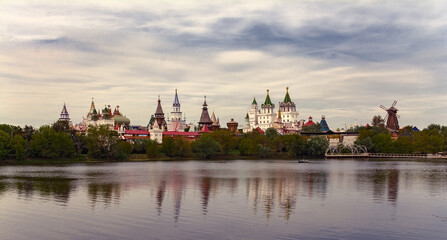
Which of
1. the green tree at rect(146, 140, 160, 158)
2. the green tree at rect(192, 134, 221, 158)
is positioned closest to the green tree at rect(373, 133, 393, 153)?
the green tree at rect(192, 134, 221, 158)

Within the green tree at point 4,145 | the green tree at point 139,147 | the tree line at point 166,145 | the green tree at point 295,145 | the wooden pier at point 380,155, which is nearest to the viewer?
the green tree at point 4,145

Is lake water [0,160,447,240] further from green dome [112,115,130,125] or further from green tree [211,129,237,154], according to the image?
green dome [112,115,130,125]

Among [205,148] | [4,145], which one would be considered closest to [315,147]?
[205,148]

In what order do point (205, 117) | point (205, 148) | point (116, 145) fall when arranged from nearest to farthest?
point (116, 145)
point (205, 148)
point (205, 117)

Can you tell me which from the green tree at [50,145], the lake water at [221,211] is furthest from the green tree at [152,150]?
the lake water at [221,211]

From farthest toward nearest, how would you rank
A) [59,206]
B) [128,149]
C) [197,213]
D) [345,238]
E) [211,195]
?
[128,149]
[211,195]
[59,206]
[197,213]
[345,238]

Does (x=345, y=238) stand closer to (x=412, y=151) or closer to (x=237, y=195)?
(x=237, y=195)

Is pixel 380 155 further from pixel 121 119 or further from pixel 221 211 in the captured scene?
pixel 221 211

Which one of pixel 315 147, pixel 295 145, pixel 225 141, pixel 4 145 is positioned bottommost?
pixel 4 145

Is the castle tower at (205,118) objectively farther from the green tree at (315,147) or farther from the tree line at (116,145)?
the green tree at (315,147)

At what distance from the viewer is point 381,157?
426 feet

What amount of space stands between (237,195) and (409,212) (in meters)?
12.8

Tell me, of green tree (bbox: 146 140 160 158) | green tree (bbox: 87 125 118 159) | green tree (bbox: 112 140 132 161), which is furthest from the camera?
green tree (bbox: 146 140 160 158)

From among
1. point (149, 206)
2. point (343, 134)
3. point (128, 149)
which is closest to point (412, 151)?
point (343, 134)
